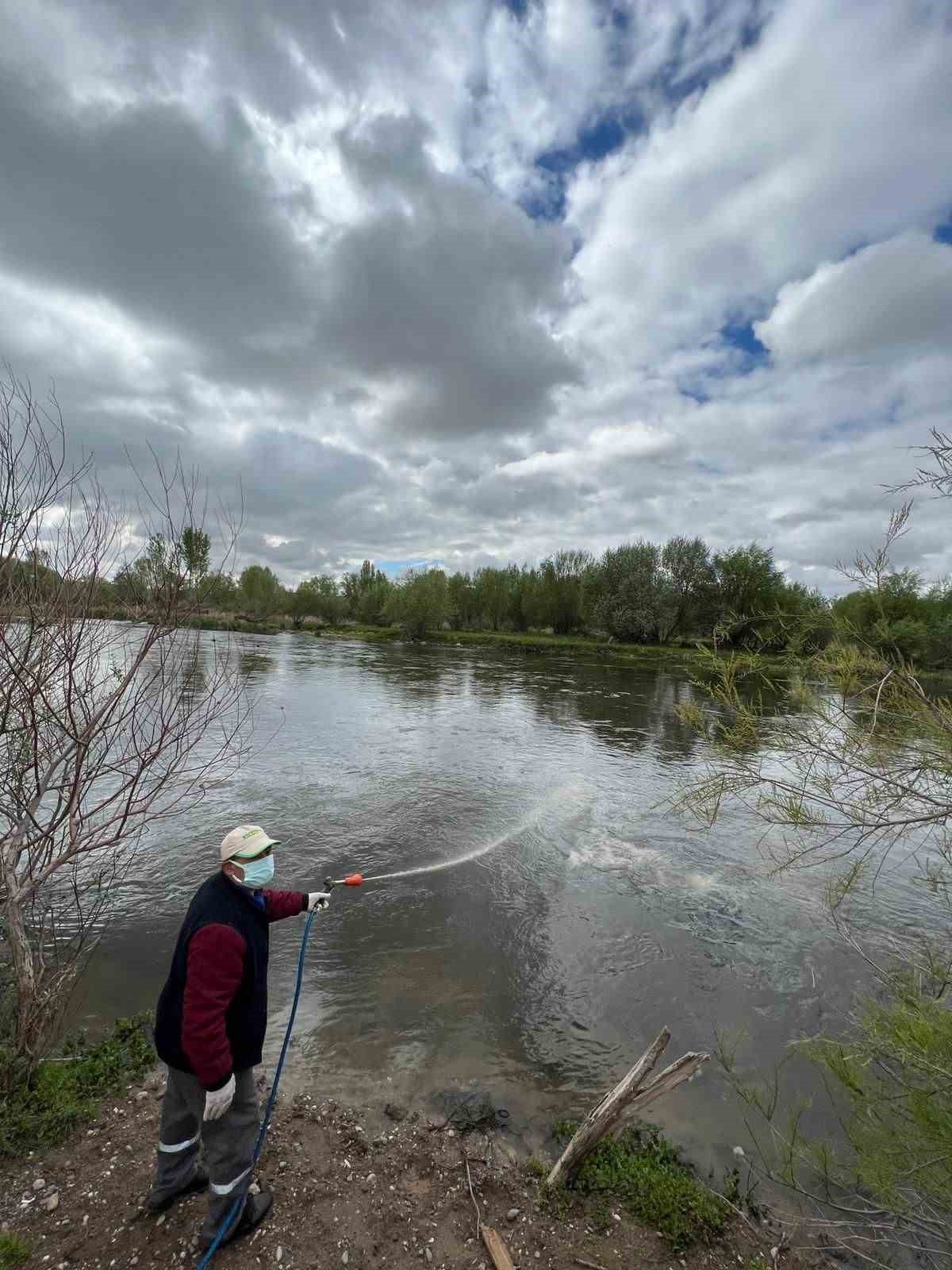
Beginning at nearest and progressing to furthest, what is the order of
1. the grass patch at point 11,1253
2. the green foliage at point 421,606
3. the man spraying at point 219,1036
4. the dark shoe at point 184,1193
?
the grass patch at point 11,1253 → the man spraying at point 219,1036 → the dark shoe at point 184,1193 → the green foliage at point 421,606

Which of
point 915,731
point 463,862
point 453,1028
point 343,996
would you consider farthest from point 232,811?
point 915,731

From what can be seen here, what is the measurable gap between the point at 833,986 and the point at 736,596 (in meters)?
53.1

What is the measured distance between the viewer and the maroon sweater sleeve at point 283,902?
14.4 feet

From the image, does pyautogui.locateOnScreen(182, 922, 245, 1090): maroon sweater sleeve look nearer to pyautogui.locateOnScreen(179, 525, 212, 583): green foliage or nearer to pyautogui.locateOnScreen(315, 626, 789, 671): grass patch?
pyautogui.locateOnScreen(179, 525, 212, 583): green foliage

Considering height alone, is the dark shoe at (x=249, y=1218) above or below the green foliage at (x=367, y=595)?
below

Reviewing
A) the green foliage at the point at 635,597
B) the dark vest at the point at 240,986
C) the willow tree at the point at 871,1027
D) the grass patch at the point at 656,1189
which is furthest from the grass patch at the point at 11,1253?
the green foliage at the point at 635,597

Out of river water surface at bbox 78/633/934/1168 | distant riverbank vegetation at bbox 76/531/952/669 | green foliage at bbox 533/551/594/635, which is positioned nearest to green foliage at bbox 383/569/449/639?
distant riverbank vegetation at bbox 76/531/952/669

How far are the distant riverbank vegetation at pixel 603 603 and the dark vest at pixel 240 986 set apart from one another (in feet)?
7.63

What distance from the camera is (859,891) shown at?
1165 centimetres

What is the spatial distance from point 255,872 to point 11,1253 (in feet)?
8.40

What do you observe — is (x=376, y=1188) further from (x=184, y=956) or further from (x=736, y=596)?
(x=736, y=596)

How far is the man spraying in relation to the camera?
3.59m

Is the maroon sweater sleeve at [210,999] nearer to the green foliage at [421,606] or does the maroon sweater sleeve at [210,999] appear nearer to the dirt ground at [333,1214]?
the dirt ground at [333,1214]

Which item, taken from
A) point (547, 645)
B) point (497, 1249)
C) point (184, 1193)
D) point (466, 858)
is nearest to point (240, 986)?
point (184, 1193)
